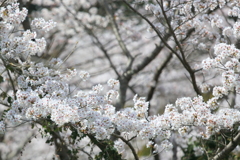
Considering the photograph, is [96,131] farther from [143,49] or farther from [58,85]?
[143,49]

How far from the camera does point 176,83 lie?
1098 cm

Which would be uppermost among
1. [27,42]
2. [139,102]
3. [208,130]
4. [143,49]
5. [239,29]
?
[143,49]

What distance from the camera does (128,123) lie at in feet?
10.8

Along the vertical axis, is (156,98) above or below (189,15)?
above

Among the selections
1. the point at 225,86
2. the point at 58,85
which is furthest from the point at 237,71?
the point at 58,85

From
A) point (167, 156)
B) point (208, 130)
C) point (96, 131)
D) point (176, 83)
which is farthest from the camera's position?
point (176, 83)

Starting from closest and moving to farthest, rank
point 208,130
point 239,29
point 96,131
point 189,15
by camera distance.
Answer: point 96,131
point 208,130
point 239,29
point 189,15

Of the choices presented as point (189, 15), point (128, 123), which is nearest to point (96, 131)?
point (128, 123)

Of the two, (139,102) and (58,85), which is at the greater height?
(58,85)

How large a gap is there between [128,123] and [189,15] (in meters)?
1.99

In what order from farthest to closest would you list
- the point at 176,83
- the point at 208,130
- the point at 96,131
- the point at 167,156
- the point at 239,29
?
1. the point at 176,83
2. the point at 167,156
3. the point at 239,29
4. the point at 208,130
5. the point at 96,131

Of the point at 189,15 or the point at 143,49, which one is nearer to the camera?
the point at 189,15

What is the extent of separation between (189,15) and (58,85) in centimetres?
218

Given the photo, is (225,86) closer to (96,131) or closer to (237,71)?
(237,71)
